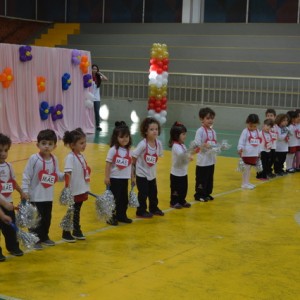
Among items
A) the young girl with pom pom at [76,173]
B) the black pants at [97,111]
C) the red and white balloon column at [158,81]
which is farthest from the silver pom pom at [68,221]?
the red and white balloon column at [158,81]

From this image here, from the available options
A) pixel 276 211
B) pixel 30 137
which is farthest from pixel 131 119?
pixel 276 211

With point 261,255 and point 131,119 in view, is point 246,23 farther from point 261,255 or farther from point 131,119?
point 261,255

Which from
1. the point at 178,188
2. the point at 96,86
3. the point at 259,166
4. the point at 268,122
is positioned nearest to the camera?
the point at 178,188

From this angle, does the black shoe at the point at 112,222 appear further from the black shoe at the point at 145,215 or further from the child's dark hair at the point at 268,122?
the child's dark hair at the point at 268,122

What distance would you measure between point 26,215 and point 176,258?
1425mm

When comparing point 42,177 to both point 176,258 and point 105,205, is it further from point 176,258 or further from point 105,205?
point 176,258

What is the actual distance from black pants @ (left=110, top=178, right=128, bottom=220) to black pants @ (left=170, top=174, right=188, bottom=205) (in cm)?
103

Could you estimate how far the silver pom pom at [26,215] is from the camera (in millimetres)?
5875

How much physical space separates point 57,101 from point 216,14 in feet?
36.6

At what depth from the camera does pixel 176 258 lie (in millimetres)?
6105

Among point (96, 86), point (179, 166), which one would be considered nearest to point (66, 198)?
point (179, 166)

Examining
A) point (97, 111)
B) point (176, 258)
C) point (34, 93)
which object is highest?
point (34, 93)

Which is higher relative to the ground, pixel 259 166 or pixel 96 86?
pixel 96 86

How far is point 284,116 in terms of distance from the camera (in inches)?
445
